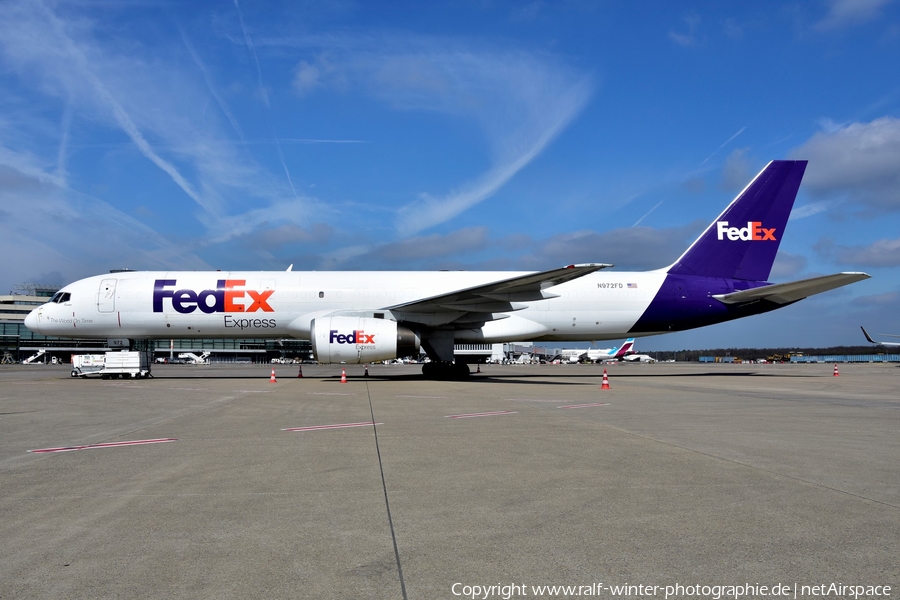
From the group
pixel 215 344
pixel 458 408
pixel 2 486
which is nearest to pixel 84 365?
pixel 458 408

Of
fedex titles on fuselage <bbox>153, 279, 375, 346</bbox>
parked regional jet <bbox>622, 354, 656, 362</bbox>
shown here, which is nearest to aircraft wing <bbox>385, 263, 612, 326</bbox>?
fedex titles on fuselage <bbox>153, 279, 375, 346</bbox>

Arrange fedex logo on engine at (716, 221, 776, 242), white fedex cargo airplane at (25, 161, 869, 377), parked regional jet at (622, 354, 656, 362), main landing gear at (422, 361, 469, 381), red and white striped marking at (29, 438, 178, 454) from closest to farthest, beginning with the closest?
red and white striped marking at (29, 438, 178, 454) → white fedex cargo airplane at (25, 161, 869, 377) → main landing gear at (422, 361, 469, 381) → fedex logo on engine at (716, 221, 776, 242) → parked regional jet at (622, 354, 656, 362)

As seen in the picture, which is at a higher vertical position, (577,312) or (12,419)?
(577,312)

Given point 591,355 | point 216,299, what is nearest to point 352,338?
point 216,299

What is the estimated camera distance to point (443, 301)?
19.7m

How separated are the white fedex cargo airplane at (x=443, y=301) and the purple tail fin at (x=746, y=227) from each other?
41 mm

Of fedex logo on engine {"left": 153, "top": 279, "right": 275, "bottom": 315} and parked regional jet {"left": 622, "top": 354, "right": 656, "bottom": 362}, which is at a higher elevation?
fedex logo on engine {"left": 153, "top": 279, "right": 275, "bottom": 315}

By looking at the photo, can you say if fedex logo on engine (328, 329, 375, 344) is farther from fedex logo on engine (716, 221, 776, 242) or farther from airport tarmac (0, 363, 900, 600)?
fedex logo on engine (716, 221, 776, 242)

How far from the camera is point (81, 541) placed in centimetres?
363

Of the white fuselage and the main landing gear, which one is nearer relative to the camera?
the white fuselage

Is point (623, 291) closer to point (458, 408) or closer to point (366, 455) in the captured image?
point (458, 408)

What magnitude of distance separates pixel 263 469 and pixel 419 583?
3.30m

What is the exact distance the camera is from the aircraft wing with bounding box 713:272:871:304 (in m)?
21.6

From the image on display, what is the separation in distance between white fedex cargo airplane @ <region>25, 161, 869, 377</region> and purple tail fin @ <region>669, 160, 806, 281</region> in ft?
0.13
